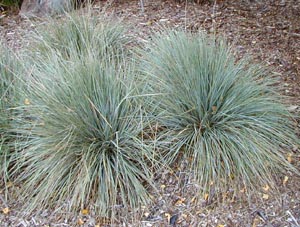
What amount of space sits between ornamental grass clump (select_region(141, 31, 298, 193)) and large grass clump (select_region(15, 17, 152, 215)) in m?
0.21

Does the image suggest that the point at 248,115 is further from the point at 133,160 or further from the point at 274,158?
the point at 133,160

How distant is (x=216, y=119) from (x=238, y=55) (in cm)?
112

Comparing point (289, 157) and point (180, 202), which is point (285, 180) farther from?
point (180, 202)

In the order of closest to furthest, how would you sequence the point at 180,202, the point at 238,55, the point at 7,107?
the point at 180,202
the point at 7,107
the point at 238,55

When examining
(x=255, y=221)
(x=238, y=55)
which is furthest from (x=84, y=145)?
(x=238, y=55)

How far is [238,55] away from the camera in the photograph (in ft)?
12.6

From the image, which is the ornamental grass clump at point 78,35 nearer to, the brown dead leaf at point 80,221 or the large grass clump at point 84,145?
the large grass clump at point 84,145

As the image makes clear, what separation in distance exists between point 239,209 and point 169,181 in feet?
1.47

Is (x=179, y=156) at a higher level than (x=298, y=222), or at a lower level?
higher

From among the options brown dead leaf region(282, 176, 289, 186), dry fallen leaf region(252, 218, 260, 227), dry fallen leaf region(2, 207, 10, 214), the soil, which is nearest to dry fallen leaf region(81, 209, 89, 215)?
the soil

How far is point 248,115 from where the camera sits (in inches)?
116

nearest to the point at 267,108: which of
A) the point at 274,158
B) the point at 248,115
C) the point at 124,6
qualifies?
the point at 248,115

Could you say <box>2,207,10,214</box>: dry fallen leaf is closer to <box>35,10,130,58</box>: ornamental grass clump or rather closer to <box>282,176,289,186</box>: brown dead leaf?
<box>35,10,130,58</box>: ornamental grass clump

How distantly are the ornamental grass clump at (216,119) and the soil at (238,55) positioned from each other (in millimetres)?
105
